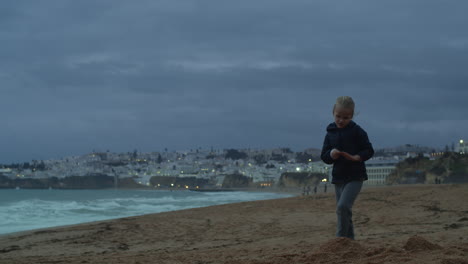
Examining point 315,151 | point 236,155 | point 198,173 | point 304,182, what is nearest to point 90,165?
point 198,173

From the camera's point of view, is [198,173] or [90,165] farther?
[90,165]

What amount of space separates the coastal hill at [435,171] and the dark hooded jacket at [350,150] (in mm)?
45165

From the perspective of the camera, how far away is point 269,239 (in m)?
7.42

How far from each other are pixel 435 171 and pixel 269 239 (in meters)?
51.9

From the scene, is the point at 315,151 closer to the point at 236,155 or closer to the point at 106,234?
the point at 236,155

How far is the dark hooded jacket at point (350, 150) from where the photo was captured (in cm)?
464

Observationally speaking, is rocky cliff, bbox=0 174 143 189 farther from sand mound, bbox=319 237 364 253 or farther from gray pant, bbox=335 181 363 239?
sand mound, bbox=319 237 364 253

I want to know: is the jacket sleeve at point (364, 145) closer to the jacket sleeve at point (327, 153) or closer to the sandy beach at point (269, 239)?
the jacket sleeve at point (327, 153)

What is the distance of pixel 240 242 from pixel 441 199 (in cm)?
666

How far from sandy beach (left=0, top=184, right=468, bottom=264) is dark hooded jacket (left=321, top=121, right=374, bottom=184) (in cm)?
57

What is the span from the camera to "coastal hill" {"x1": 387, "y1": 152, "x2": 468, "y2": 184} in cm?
5194

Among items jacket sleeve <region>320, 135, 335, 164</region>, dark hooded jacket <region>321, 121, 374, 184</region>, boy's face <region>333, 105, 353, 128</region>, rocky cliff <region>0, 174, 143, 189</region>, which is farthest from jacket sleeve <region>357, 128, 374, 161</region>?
rocky cliff <region>0, 174, 143, 189</region>

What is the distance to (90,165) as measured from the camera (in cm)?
16162

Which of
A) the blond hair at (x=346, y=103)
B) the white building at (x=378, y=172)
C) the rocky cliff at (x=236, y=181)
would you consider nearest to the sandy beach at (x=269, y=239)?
the blond hair at (x=346, y=103)
